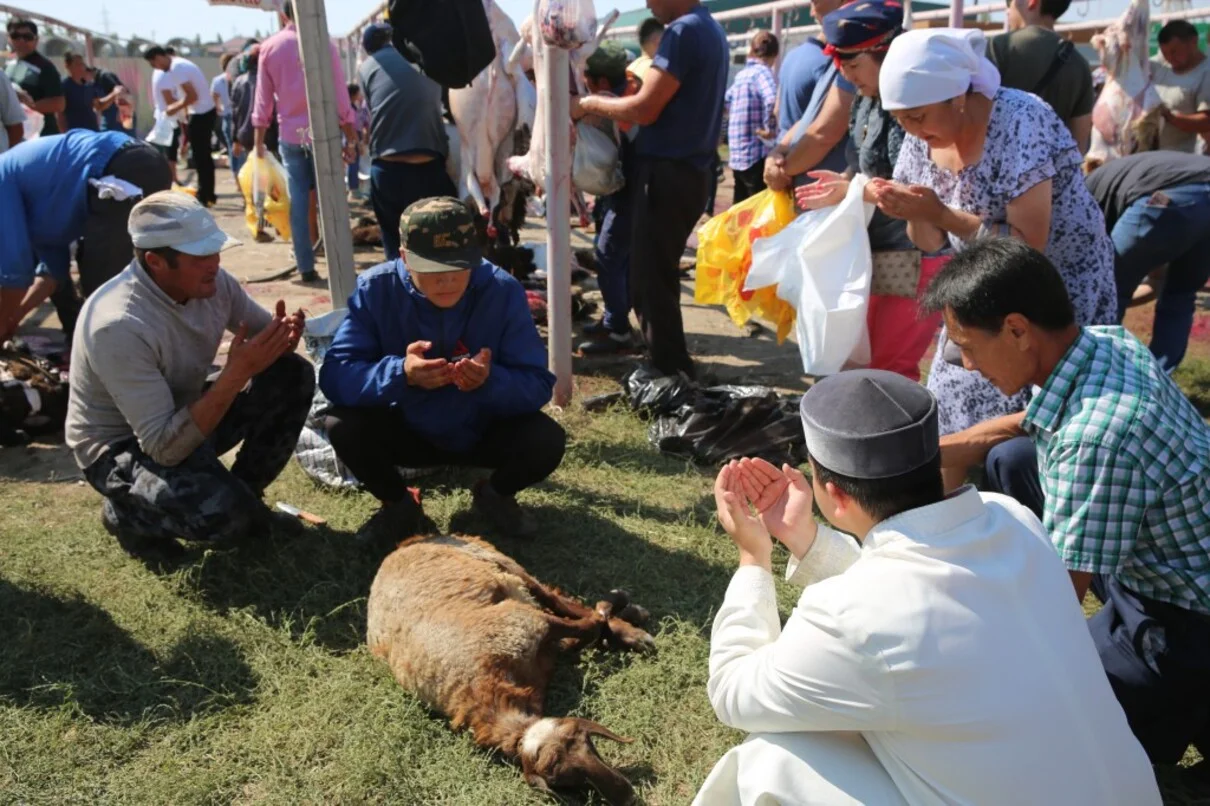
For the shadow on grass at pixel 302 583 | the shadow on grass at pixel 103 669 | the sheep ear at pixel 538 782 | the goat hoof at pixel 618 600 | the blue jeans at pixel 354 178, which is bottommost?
the blue jeans at pixel 354 178

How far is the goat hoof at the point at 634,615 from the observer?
10.7ft

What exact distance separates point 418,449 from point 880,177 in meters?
2.34

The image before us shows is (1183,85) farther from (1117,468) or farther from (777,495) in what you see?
(777,495)

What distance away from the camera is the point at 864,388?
1828 mm

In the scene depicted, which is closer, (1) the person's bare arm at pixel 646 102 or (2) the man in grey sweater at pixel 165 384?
(2) the man in grey sweater at pixel 165 384

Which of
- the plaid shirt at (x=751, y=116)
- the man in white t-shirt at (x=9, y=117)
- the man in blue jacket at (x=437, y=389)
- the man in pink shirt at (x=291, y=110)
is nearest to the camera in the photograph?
the man in blue jacket at (x=437, y=389)

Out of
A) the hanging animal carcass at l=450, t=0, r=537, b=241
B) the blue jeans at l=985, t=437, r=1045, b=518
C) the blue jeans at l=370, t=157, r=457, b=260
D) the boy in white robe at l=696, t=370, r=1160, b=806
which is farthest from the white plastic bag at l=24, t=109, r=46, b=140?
the boy in white robe at l=696, t=370, r=1160, b=806

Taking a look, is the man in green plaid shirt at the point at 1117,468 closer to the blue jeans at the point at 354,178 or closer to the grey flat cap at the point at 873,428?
the grey flat cap at the point at 873,428

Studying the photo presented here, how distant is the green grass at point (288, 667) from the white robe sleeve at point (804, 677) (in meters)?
0.79

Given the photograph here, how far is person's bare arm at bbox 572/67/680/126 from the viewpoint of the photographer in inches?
185

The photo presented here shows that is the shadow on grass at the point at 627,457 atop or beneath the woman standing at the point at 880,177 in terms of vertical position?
beneath

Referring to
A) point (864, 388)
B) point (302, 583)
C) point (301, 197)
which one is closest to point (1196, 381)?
point (864, 388)

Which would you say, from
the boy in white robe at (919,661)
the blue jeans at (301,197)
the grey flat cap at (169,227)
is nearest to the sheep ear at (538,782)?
the boy in white robe at (919,661)

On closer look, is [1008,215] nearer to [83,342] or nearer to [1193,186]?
[1193,186]
